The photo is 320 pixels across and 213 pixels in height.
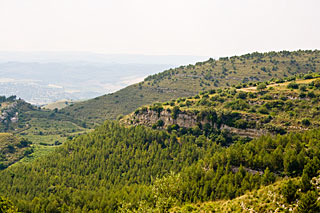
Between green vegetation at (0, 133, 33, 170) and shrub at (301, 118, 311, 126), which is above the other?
shrub at (301, 118, 311, 126)

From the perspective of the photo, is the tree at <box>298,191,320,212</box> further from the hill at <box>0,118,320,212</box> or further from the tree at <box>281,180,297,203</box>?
the hill at <box>0,118,320,212</box>

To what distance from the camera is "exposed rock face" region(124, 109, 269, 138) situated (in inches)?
3653

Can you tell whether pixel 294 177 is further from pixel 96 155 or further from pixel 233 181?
pixel 96 155

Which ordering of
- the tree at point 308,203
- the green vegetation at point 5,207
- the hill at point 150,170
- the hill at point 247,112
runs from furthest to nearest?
the hill at point 247,112
the green vegetation at point 5,207
the hill at point 150,170
the tree at point 308,203

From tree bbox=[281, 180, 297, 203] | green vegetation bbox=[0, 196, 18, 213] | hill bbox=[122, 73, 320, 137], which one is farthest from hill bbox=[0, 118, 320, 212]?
green vegetation bbox=[0, 196, 18, 213]

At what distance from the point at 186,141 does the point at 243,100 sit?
30276mm

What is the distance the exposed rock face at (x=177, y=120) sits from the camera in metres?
92.8

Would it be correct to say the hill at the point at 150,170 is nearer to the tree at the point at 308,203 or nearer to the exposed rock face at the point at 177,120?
the exposed rock face at the point at 177,120

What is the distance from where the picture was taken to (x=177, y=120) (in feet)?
363

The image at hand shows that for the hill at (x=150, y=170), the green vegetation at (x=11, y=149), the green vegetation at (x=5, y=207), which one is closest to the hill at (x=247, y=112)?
the hill at (x=150, y=170)

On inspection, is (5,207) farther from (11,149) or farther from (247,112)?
(247,112)

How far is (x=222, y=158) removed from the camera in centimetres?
7188

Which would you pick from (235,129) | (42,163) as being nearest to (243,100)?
(235,129)

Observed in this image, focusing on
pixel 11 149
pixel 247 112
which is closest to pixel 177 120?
pixel 247 112
